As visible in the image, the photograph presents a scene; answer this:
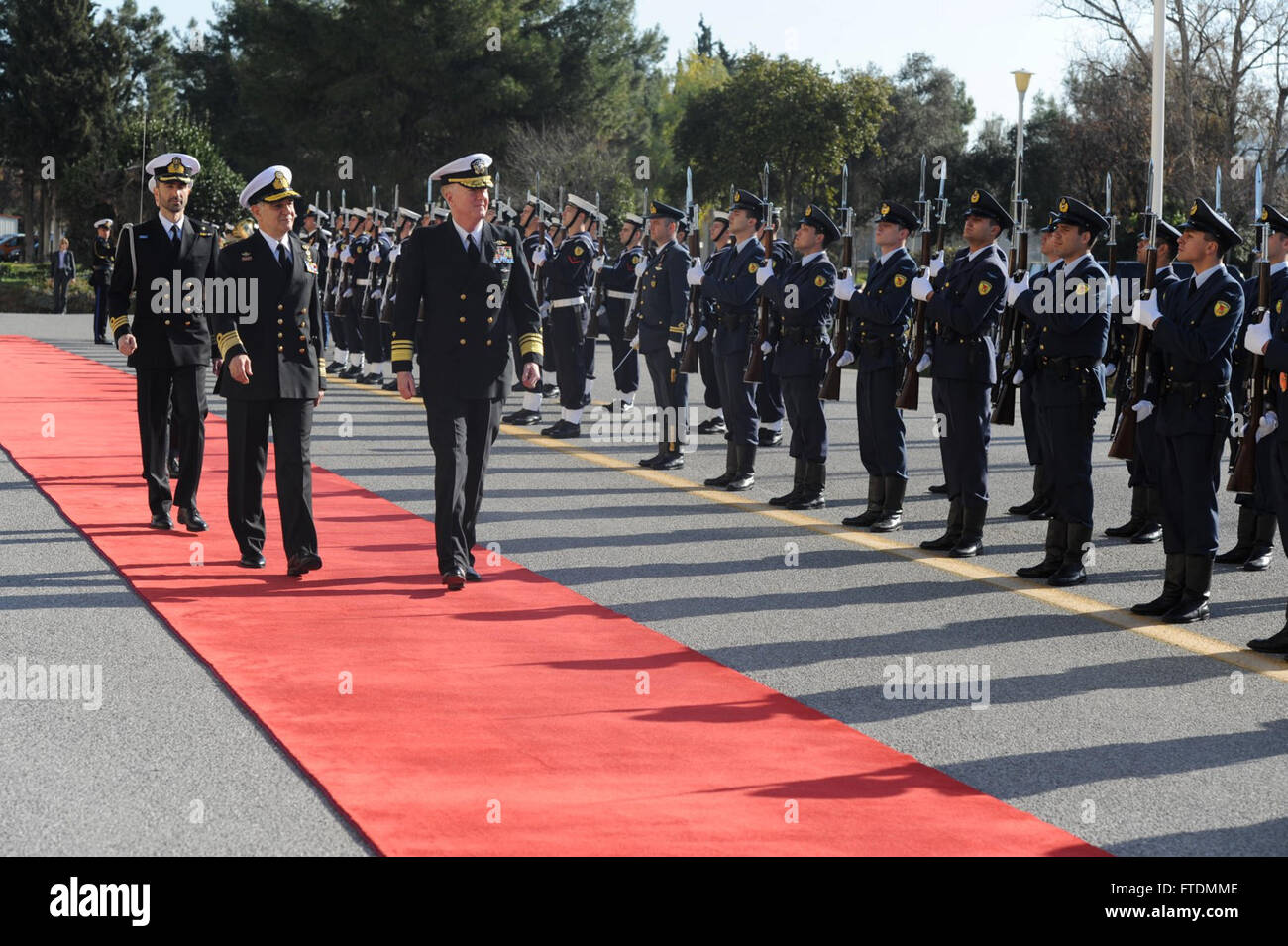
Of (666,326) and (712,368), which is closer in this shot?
(666,326)

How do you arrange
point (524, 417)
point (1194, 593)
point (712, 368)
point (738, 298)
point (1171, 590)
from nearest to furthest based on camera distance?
point (1194, 593) < point (1171, 590) < point (738, 298) < point (712, 368) < point (524, 417)

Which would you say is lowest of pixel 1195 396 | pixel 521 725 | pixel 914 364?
pixel 521 725

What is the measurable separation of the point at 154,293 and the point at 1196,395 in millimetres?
5877

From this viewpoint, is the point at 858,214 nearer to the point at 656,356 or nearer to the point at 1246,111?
the point at 1246,111

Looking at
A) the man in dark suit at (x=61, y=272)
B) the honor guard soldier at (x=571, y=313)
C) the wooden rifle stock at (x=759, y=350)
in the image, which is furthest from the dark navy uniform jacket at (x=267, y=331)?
the man in dark suit at (x=61, y=272)

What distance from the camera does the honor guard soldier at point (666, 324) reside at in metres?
13.3

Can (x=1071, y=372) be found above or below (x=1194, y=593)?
above

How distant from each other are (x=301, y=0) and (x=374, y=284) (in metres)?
40.0

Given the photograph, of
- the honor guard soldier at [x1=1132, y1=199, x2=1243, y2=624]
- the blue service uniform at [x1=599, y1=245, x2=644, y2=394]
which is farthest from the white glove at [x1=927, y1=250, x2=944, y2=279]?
the blue service uniform at [x1=599, y1=245, x2=644, y2=394]

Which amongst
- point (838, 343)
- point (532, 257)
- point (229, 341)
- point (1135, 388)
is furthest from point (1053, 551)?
point (532, 257)

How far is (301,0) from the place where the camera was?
188 feet

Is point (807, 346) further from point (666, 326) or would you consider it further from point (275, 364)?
point (275, 364)

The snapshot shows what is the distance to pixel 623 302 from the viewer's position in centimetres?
1789

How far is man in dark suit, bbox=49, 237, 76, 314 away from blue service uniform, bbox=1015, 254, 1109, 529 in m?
33.4
